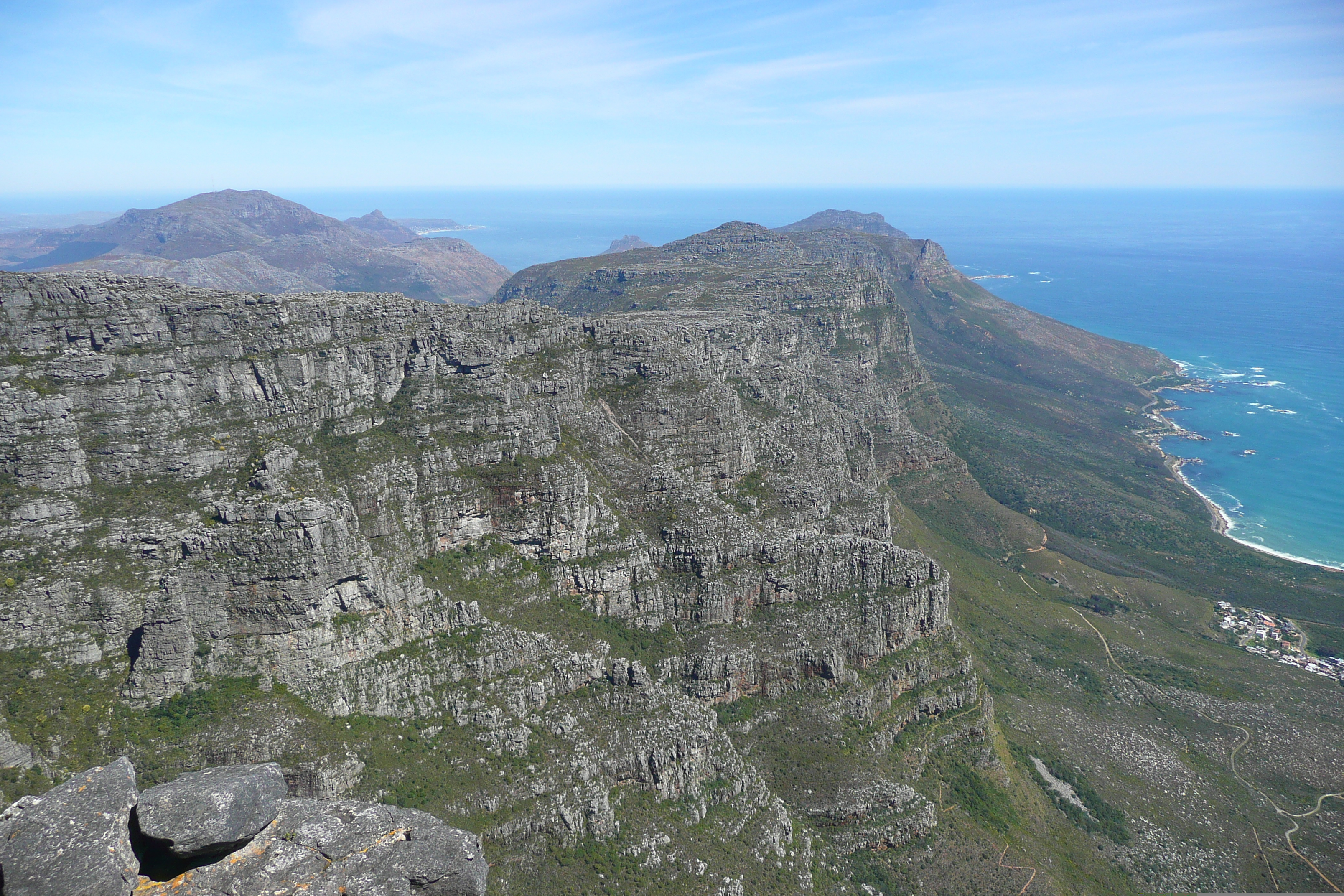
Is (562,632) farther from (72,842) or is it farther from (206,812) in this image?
(72,842)

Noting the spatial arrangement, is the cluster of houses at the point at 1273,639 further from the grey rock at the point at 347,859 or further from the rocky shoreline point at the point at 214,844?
the rocky shoreline point at the point at 214,844

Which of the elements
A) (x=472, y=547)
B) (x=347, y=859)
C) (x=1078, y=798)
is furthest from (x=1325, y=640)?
(x=347, y=859)

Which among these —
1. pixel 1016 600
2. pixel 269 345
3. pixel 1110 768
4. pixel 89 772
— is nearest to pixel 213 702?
pixel 269 345

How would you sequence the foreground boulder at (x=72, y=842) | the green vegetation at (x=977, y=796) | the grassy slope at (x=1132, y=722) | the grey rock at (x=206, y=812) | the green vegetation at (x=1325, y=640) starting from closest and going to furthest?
the foreground boulder at (x=72, y=842) → the grey rock at (x=206, y=812) → the green vegetation at (x=977, y=796) → the grassy slope at (x=1132, y=722) → the green vegetation at (x=1325, y=640)

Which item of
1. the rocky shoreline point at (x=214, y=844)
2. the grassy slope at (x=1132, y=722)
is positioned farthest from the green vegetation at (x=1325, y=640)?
the rocky shoreline point at (x=214, y=844)

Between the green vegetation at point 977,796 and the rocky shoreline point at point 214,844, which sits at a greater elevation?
the rocky shoreline point at point 214,844
